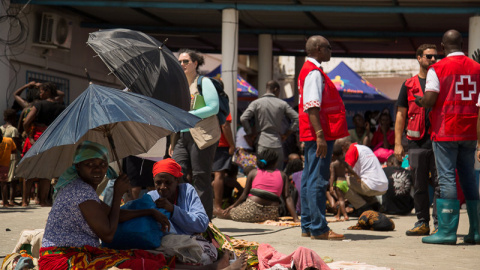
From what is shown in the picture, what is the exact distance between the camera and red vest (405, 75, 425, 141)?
828cm

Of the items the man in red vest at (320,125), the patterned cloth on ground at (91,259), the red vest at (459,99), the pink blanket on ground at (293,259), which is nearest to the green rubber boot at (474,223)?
the red vest at (459,99)

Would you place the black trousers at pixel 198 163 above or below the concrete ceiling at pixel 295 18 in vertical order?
below

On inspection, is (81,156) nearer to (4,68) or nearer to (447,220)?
(447,220)

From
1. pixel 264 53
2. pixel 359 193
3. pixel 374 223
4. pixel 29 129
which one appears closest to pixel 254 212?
pixel 374 223

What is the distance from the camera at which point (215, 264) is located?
17.0 ft

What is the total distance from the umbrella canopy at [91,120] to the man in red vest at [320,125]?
294 centimetres

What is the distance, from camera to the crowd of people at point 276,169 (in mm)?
4508

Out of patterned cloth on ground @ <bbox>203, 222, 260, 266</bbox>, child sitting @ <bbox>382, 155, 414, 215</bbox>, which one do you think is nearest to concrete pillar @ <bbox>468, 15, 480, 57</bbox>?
child sitting @ <bbox>382, 155, 414, 215</bbox>

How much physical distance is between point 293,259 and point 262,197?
498cm

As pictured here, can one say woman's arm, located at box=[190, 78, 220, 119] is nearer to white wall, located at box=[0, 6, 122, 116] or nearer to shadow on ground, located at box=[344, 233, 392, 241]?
shadow on ground, located at box=[344, 233, 392, 241]

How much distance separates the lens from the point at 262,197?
10281 mm

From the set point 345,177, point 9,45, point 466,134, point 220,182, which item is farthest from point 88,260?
point 9,45

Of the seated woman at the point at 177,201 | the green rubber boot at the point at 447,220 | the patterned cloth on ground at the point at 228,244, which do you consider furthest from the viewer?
the green rubber boot at the point at 447,220

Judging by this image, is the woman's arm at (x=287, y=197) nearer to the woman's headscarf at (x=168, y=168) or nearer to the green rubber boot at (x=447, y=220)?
the green rubber boot at (x=447, y=220)
